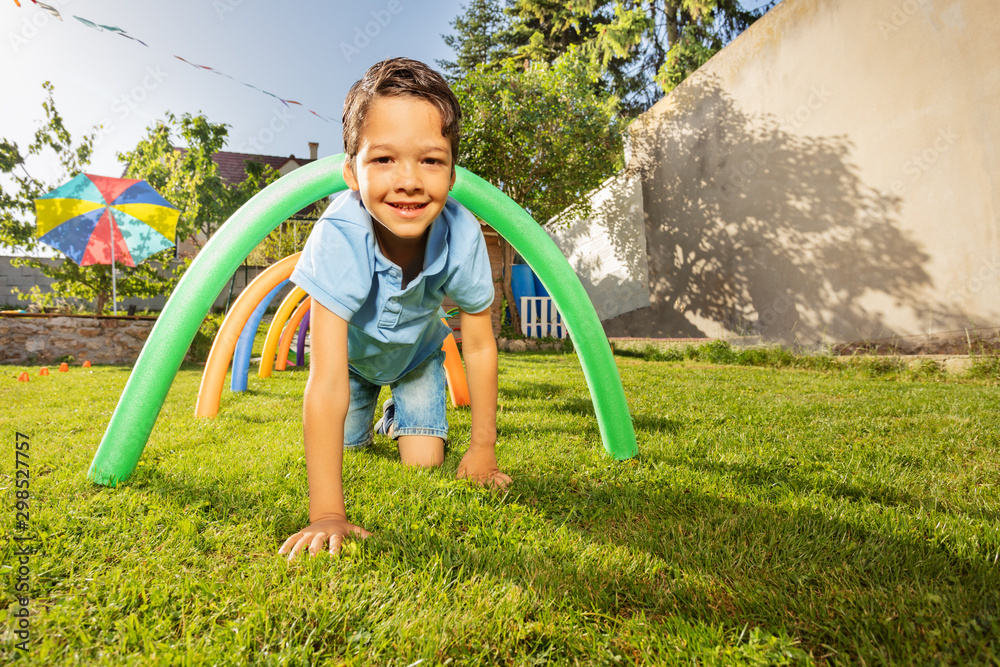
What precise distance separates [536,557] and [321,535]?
0.60 meters

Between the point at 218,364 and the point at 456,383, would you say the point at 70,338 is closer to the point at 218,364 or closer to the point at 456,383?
the point at 218,364

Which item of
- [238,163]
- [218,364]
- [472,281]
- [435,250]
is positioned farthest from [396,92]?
[238,163]

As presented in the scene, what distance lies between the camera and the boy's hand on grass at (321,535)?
1451 mm

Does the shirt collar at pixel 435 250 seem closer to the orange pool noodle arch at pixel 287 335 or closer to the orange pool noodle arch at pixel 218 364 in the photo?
the orange pool noodle arch at pixel 218 364

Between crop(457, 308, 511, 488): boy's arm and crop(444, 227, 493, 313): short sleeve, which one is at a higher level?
crop(444, 227, 493, 313): short sleeve

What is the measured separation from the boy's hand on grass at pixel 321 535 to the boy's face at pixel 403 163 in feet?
2.97

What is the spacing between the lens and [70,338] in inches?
307

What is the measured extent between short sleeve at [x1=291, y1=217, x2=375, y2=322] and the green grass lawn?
0.69 meters

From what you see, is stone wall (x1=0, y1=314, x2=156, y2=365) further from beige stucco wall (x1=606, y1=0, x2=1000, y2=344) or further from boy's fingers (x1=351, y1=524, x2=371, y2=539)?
beige stucco wall (x1=606, y1=0, x2=1000, y2=344)

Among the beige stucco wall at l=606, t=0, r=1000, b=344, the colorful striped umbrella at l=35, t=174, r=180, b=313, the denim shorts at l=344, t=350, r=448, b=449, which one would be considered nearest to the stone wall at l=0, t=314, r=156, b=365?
the colorful striped umbrella at l=35, t=174, r=180, b=313

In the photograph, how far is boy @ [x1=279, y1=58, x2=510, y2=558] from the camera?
1.67 meters

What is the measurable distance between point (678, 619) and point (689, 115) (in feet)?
35.1

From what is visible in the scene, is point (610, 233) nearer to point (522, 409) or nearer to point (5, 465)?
point (522, 409)

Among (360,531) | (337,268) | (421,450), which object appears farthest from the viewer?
(421,450)
